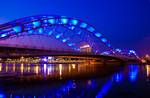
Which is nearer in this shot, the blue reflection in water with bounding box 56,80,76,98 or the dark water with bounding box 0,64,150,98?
the dark water with bounding box 0,64,150,98

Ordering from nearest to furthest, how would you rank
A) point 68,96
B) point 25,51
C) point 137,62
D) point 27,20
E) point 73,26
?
point 68,96 < point 25,51 < point 27,20 < point 73,26 < point 137,62

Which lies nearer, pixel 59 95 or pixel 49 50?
pixel 59 95

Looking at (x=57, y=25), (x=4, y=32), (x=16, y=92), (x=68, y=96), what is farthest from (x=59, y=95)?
(x=57, y=25)

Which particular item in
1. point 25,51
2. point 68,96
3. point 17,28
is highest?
point 17,28

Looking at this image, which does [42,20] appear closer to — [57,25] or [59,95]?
[57,25]

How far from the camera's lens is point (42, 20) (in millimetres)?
64750

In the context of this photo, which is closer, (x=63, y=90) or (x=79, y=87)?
(x=63, y=90)

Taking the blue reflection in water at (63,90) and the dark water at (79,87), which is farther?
the blue reflection in water at (63,90)

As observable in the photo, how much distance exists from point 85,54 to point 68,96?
36.9 meters

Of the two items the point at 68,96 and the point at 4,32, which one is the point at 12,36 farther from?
the point at 68,96

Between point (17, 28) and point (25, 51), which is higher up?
point (17, 28)

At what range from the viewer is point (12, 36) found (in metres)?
60.4

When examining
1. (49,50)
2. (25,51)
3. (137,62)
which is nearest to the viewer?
(25,51)

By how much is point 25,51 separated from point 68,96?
26529mm
